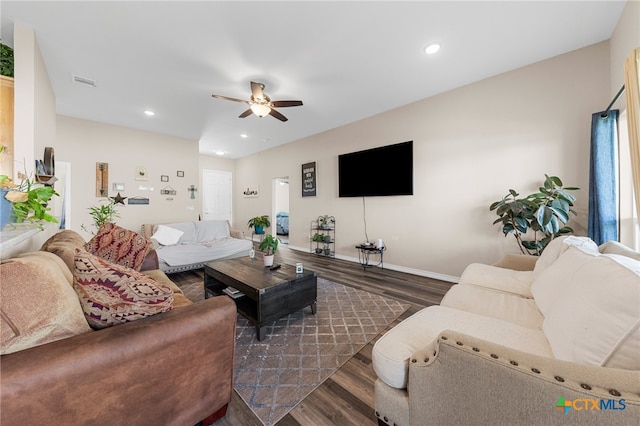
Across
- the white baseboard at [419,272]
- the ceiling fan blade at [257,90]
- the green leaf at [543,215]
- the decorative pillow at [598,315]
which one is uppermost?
the ceiling fan blade at [257,90]

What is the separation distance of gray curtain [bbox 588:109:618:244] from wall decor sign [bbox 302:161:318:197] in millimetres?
4150

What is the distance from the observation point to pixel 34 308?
81 centimetres

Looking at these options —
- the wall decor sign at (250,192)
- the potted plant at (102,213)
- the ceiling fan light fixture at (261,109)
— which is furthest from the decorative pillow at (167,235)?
the wall decor sign at (250,192)

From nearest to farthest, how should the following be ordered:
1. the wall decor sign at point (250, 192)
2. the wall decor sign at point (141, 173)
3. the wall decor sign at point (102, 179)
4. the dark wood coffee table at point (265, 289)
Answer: the dark wood coffee table at point (265, 289)
the wall decor sign at point (102, 179)
the wall decor sign at point (141, 173)
the wall decor sign at point (250, 192)

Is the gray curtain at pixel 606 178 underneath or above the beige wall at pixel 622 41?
underneath

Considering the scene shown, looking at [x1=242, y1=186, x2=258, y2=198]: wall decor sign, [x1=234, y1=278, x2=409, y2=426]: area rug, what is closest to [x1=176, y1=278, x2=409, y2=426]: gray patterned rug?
[x1=234, y1=278, x2=409, y2=426]: area rug

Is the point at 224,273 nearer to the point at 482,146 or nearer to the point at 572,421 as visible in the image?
the point at 572,421

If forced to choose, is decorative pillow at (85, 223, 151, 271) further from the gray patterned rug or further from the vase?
the vase

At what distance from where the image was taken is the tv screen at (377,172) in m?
3.79

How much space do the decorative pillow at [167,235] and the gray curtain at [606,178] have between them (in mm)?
5504

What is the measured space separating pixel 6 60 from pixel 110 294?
3.08 m

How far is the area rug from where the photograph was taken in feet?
4.61

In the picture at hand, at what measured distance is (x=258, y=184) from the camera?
6883mm

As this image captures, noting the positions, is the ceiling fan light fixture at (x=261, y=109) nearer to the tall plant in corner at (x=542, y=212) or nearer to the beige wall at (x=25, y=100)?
the beige wall at (x=25, y=100)
